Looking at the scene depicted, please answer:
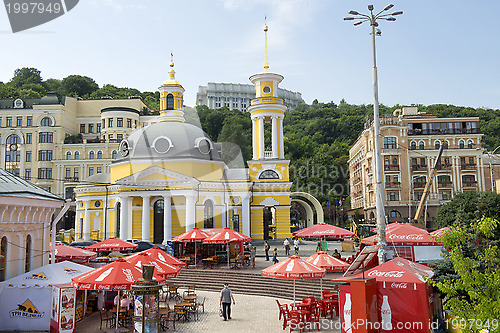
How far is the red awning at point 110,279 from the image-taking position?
14.7m

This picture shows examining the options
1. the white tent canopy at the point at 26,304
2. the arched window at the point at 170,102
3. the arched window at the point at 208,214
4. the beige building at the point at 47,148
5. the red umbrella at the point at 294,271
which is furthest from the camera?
the beige building at the point at 47,148

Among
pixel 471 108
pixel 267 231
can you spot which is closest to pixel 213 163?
pixel 267 231

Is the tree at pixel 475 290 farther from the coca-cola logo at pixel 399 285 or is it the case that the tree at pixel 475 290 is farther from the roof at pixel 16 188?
the roof at pixel 16 188

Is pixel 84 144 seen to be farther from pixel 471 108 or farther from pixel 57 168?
pixel 471 108

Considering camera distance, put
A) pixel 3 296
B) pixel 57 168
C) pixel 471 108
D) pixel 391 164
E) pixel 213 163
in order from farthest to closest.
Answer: pixel 471 108 → pixel 57 168 → pixel 391 164 → pixel 213 163 → pixel 3 296

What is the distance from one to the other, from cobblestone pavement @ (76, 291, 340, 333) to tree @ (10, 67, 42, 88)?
8592 cm

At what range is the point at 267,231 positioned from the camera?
4356 centimetres

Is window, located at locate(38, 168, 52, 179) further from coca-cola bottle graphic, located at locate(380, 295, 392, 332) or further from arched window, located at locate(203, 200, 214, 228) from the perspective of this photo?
coca-cola bottle graphic, located at locate(380, 295, 392, 332)

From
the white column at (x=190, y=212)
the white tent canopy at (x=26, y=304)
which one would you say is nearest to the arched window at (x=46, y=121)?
the white column at (x=190, y=212)

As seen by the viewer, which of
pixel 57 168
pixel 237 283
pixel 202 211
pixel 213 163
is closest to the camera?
pixel 237 283

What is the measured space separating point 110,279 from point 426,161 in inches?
1911

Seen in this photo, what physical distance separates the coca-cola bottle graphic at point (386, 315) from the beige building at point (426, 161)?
41317mm

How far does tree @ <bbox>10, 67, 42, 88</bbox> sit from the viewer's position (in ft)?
299

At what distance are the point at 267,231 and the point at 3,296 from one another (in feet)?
97.4
